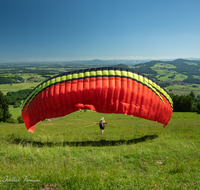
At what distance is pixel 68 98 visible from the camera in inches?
336

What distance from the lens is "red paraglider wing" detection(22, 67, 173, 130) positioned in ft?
28.1

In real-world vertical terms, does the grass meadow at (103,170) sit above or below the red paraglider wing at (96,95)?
below

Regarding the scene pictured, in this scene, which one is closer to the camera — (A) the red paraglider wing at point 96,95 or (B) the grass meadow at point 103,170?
(B) the grass meadow at point 103,170

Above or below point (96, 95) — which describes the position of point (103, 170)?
below

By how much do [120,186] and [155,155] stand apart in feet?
10.3

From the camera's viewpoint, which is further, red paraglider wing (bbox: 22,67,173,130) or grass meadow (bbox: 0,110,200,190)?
red paraglider wing (bbox: 22,67,173,130)

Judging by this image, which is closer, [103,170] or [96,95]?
[103,170]

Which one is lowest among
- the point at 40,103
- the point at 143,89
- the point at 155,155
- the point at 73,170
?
the point at 155,155

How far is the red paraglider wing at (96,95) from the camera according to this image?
8.55 metres

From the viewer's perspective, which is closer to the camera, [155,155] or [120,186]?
[120,186]

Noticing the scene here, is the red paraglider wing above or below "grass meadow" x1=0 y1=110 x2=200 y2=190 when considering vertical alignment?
above

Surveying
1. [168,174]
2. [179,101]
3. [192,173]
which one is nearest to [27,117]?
[168,174]

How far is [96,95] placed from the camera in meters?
8.58

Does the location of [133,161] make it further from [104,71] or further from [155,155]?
[104,71]
